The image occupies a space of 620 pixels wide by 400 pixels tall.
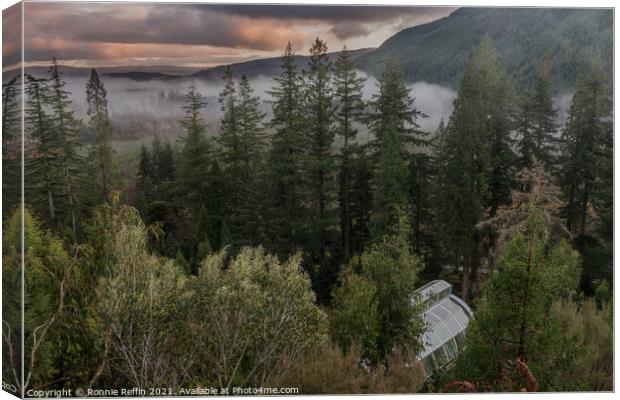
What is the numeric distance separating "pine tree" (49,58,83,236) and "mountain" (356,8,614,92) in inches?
183

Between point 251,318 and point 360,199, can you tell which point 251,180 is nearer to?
point 360,199

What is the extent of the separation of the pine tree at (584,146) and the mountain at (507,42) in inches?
14.6

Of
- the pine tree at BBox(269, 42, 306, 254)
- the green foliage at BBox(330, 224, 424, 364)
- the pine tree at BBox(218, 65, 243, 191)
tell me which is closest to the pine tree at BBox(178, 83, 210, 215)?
the pine tree at BBox(218, 65, 243, 191)

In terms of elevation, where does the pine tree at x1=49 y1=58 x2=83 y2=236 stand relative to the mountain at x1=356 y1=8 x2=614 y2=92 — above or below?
below

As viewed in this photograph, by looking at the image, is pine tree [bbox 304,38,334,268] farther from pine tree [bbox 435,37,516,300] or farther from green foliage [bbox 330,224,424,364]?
pine tree [bbox 435,37,516,300]

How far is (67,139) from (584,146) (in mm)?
8363

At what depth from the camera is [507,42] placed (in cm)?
1430

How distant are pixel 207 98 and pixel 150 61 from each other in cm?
106

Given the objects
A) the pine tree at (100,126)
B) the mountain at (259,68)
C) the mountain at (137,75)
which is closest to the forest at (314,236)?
the pine tree at (100,126)

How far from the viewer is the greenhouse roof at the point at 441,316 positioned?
1455cm

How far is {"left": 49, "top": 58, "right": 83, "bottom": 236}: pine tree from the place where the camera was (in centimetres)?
1370

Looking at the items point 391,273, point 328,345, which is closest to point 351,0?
point 391,273

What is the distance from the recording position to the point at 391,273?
47.4 feet

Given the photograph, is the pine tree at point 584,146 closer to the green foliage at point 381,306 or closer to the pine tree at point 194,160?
the green foliage at point 381,306
